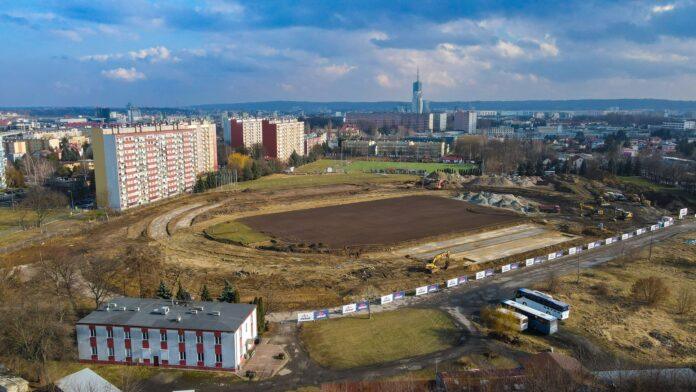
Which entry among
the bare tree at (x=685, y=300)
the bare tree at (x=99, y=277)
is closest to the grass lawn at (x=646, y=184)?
the bare tree at (x=685, y=300)

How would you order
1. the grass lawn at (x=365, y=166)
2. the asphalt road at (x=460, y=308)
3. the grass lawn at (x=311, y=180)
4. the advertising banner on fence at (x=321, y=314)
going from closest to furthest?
1. the asphalt road at (x=460, y=308)
2. the advertising banner on fence at (x=321, y=314)
3. the grass lawn at (x=311, y=180)
4. the grass lawn at (x=365, y=166)

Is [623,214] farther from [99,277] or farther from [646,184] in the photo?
[99,277]

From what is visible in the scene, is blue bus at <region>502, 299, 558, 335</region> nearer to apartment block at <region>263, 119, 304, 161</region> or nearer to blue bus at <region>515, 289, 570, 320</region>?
blue bus at <region>515, 289, 570, 320</region>

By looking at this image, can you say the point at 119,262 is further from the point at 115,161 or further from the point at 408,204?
the point at 408,204

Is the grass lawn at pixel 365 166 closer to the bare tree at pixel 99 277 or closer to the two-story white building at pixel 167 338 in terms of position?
the bare tree at pixel 99 277

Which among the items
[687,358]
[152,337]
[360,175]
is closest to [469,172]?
[360,175]
